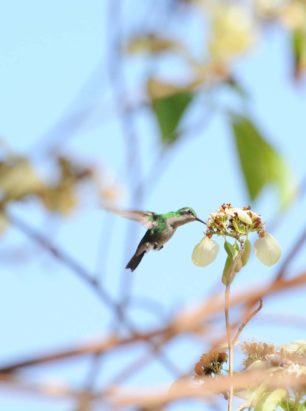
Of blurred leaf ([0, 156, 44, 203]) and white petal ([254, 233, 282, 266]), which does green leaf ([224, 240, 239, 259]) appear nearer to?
white petal ([254, 233, 282, 266])

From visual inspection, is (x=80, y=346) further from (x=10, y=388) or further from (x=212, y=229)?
(x=212, y=229)

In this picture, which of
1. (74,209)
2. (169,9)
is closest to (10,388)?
(169,9)

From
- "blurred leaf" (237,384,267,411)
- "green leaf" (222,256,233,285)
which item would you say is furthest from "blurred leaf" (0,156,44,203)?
"blurred leaf" (237,384,267,411)

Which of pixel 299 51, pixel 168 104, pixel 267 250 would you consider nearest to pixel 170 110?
pixel 168 104

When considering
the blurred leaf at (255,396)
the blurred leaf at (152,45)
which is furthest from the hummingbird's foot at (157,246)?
the blurred leaf at (152,45)

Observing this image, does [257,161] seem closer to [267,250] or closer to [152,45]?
[152,45]

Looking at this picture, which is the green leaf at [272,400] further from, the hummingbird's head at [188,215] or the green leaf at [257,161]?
the green leaf at [257,161]
